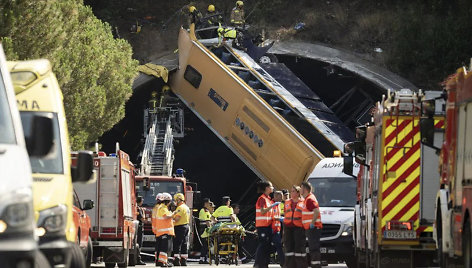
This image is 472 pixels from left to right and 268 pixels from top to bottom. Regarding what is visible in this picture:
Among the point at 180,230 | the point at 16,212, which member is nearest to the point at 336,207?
the point at 180,230

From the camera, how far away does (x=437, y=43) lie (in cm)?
5325

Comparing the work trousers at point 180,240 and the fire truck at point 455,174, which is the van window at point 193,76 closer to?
the work trousers at point 180,240

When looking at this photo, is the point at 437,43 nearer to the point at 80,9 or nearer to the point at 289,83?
the point at 289,83

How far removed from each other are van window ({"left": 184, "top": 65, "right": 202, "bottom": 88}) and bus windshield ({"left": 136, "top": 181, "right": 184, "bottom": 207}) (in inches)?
224

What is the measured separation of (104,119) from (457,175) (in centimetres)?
2615

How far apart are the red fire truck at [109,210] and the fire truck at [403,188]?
6.63m

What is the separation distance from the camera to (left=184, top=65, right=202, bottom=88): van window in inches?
1589

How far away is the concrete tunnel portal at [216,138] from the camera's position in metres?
47.7

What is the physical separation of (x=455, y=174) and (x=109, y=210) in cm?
1112

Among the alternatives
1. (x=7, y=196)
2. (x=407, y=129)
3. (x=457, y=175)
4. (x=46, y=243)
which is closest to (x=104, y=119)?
(x=407, y=129)

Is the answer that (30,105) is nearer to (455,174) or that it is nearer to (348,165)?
(455,174)

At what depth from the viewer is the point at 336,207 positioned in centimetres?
2714

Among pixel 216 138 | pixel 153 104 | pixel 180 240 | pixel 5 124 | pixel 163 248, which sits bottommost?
pixel 163 248

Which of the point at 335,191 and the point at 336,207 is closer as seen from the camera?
the point at 336,207
